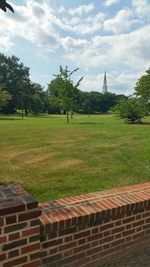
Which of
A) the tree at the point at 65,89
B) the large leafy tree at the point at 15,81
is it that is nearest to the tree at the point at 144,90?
the tree at the point at 65,89

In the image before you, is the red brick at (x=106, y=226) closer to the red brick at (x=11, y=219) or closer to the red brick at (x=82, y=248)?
the red brick at (x=82, y=248)

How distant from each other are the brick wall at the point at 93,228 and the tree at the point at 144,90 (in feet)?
106

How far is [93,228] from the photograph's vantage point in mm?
3402

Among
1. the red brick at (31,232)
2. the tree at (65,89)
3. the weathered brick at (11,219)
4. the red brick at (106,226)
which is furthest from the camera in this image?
the tree at (65,89)

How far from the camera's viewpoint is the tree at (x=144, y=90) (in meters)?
35.8

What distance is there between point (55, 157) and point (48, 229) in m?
7.01

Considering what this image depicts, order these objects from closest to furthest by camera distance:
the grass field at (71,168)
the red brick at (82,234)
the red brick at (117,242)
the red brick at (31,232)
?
the red brick at (31,232) → the red brick at (82,234) → the red brick at (117,242) → the grass field at (71,168)

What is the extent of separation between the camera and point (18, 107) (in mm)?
74312

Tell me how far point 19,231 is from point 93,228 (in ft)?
3.07

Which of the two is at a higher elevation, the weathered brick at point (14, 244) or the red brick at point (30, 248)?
the weathered brick at point (14, 244)

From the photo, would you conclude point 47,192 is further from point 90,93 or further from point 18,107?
point 90,93

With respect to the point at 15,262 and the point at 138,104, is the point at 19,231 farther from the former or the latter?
the point at 138,104

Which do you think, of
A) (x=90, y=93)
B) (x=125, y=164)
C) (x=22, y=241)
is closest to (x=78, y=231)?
(x=22, y=241)

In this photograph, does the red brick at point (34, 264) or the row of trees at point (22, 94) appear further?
the row of trees at point (22, 94)
